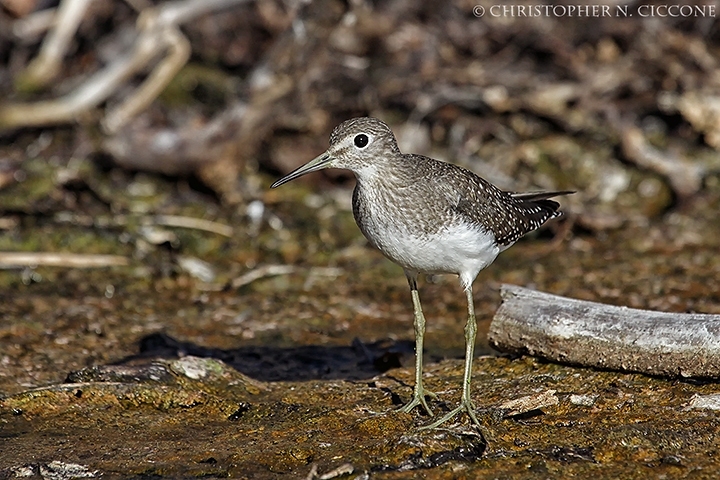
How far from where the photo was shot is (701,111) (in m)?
9.52

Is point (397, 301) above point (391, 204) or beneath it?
beneath

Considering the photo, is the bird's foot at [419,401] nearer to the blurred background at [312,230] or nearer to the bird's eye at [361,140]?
the blurred background at [312,230]

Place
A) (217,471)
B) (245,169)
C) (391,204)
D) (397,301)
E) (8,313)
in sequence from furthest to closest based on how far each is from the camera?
(245,169), (397,301), (8,313), (391,204), (217,471)

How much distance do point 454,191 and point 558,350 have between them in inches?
40.8

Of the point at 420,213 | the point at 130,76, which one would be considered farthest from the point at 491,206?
the point at 130,76

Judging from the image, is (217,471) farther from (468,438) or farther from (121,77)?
(121,77)

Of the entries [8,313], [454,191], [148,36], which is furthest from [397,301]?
[148,36]

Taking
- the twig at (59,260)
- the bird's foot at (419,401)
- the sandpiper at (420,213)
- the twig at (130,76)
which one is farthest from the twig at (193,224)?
the bird's foot at (419,401)

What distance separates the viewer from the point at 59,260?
7.71m

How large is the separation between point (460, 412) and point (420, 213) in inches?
42.2

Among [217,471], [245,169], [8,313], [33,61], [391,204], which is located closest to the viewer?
[217,471]

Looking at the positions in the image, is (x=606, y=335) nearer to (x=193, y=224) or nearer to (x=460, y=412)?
(x=460, y=412)

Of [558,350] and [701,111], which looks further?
[701,111]

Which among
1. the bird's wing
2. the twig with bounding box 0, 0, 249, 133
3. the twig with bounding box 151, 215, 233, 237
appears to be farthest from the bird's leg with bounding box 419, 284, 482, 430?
the twig with bounding box 0, 0, 249, 133
